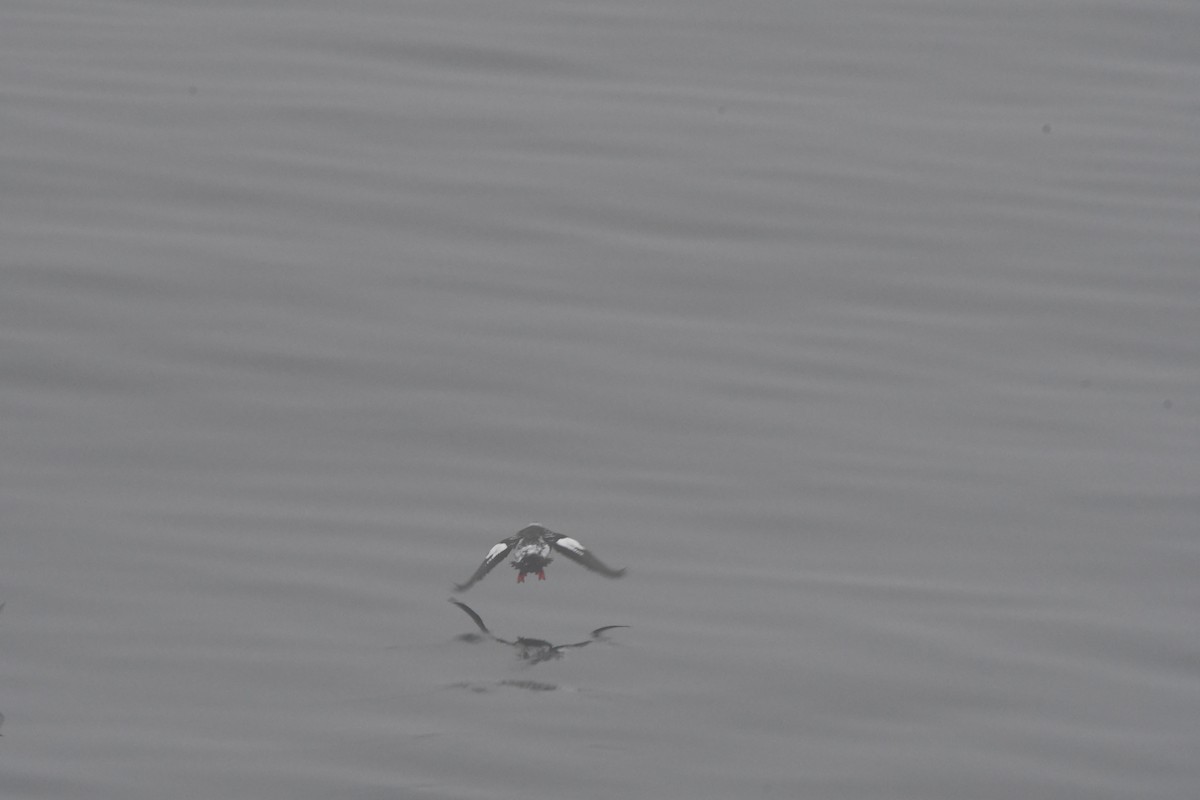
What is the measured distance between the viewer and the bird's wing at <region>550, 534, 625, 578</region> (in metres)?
11.6

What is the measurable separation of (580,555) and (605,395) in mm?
3342

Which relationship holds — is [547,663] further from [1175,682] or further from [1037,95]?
[1037,95]

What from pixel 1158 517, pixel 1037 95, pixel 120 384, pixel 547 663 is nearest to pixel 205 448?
pixel 120 384

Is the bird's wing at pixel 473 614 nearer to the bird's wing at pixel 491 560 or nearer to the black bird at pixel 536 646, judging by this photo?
the black bird at pixel 536 646

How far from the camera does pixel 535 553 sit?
1140 cm

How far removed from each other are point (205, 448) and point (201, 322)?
6.03ft

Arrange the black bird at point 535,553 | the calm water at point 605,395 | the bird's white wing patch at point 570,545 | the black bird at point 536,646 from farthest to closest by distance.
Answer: the bird's white wing patch at point 570,545 → the black bird at point 536,646 → the black bird at point 535,553 → the calm water at point 605,395

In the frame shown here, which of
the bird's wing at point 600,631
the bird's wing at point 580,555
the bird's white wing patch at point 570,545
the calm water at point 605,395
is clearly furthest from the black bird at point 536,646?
the bird's white wing patch at point 570,545

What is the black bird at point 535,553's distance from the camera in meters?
11.4

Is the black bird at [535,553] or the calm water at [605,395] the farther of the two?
the black bird at [535,553]

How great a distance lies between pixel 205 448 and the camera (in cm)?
1384

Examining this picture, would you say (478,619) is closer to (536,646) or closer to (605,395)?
(536,646)

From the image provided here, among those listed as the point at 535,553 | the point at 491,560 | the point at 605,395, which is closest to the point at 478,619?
the point at 491,560

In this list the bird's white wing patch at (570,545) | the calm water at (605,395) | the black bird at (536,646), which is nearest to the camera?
the calm water at (605,395)
